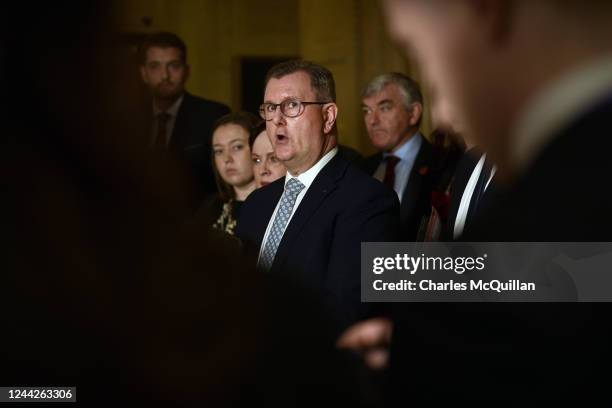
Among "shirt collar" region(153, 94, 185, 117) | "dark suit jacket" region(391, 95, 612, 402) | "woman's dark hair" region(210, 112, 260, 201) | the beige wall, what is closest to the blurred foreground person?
"woman's dark hair" region(210, 112, 260, 201)

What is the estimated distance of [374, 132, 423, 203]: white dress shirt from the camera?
557cm

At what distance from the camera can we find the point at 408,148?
5.75m

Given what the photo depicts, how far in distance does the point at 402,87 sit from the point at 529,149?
5231mm

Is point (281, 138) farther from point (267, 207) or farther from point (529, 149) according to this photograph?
point (529, 149)

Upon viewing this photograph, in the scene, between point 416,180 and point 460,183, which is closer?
point 460,183

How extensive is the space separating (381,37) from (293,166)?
519 centimetres

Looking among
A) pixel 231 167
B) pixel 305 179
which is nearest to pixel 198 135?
pixel 231 167

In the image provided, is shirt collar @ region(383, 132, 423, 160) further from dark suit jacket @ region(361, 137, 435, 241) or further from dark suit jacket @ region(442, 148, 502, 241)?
dark suit jacket @ region(442, 148, 502, 241)

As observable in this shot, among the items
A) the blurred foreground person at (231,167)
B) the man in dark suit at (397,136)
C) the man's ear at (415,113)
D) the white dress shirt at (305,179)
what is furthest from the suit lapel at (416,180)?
the white dress shirt at (305,179)

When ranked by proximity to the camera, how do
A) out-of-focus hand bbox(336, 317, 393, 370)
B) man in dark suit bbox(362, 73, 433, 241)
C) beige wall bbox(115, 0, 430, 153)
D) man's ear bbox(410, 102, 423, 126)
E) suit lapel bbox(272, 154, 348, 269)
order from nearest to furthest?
out-of-focus hand bbox(336, 317, 393, 370)
suit lapel bbox(272, 154, 348, 269)
man in dark suit bbox(362, 73, 433, 241)
man's ear bbox(410, 102, 423, 126)
beige wall bbox(115, 0, 430, 153)

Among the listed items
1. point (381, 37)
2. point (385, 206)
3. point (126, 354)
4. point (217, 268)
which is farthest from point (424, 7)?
point (381, 37)

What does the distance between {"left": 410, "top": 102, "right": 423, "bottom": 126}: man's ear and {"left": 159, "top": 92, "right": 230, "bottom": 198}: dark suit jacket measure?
1.20 metres

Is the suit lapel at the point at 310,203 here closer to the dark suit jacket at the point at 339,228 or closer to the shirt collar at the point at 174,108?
the dark suit jacket at the point at 339,228

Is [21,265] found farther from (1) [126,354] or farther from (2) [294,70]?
(2) [294,70]
